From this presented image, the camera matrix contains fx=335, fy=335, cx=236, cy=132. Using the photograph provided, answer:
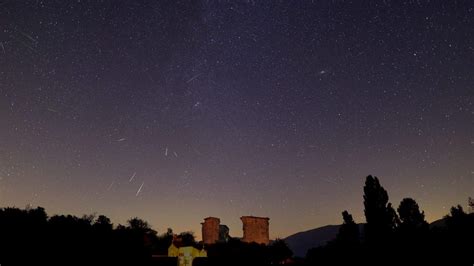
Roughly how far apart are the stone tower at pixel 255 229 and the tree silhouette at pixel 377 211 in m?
52.1

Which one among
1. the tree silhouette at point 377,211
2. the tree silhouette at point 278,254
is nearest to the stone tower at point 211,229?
the tree silhouette at point 278,254

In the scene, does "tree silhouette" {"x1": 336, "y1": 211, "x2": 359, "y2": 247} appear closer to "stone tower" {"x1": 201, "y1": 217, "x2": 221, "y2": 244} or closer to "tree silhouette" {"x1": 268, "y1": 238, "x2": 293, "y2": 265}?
"tree silhouette" {"x1": 268, "y1": 238, "x2": 293, "y2": 265}

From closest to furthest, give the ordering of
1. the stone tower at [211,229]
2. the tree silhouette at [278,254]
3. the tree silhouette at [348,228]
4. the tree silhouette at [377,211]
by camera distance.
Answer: the tree silhouette at [377,211] < the tree silhouette at [348,228] < the tree silhouette at [278,254] < the stone tower at [211,229]

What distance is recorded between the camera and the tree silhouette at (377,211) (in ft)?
123

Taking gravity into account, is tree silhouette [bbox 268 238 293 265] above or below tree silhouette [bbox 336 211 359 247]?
below

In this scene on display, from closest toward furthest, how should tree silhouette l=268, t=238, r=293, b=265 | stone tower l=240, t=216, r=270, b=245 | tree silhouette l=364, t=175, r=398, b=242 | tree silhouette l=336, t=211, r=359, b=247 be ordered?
1. tree silhouette l=364, t=175, r=398, b=242
2. tree silhouette l=336, t=211, r=359, b=247
3. tree silhouette l=268, t=238, r=293, b=265
4. stone tower l=240, t=216, r=270, b=245

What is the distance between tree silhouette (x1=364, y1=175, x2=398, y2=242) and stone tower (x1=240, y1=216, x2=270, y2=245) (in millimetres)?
52129

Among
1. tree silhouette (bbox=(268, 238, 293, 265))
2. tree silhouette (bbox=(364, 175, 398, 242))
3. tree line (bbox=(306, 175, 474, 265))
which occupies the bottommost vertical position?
tree silhouette (bbox=(268, 238, 293, 265))

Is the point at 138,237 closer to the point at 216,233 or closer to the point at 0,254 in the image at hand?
the point at 0,254

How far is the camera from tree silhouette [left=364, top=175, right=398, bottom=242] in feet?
123

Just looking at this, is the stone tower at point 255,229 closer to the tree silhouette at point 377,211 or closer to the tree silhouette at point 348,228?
the tree silhouette at point 348,228

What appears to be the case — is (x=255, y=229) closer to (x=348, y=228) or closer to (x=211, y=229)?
(x=211, y=229)

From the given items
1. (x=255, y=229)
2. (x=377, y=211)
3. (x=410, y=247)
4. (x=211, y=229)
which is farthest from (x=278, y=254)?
(x=211, y=229)

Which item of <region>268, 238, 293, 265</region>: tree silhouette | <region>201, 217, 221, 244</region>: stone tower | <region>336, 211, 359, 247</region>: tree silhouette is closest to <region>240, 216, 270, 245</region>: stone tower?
<region>201, 217, 221, 244</region>: stone tower
